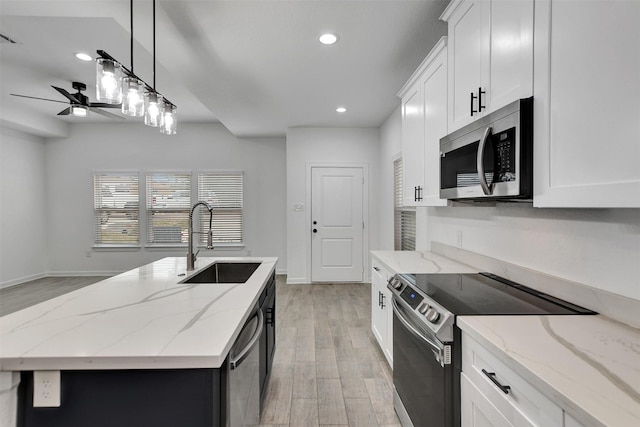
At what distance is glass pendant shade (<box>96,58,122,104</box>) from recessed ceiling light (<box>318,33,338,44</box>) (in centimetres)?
150

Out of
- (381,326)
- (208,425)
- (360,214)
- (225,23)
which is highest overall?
(225,23)

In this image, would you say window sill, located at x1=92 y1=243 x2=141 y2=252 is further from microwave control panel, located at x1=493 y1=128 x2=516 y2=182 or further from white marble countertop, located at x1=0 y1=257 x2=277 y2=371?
microwave control panel, located at x1=493 y1=128 x2=516 y2=182

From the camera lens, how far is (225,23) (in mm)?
2318

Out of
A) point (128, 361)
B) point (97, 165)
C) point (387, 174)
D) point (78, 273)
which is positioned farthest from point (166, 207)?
point (128, 361)

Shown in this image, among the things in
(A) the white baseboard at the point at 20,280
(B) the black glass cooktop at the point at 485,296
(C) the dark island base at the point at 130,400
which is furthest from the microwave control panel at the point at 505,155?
(A) the white baseboard at the point at 20,280

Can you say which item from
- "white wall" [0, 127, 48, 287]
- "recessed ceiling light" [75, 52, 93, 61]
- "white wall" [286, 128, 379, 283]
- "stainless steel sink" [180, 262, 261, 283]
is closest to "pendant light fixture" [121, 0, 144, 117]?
"stainless steel sink" [180, 262, 261, 283]

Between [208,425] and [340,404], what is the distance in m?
1.41

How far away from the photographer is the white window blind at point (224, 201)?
240 inches

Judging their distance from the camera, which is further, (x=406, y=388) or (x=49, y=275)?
(x=49, y=275)

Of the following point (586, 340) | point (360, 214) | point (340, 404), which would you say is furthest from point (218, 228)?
point (586, 340)

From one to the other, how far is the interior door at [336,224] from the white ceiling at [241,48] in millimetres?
1209

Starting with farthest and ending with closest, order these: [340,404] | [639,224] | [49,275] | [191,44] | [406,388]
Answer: [49,275] < [191,44] < [340,404] < [406,388] < [639,224]

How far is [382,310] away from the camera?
2.65 m

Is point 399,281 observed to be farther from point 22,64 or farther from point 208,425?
point 22,64
